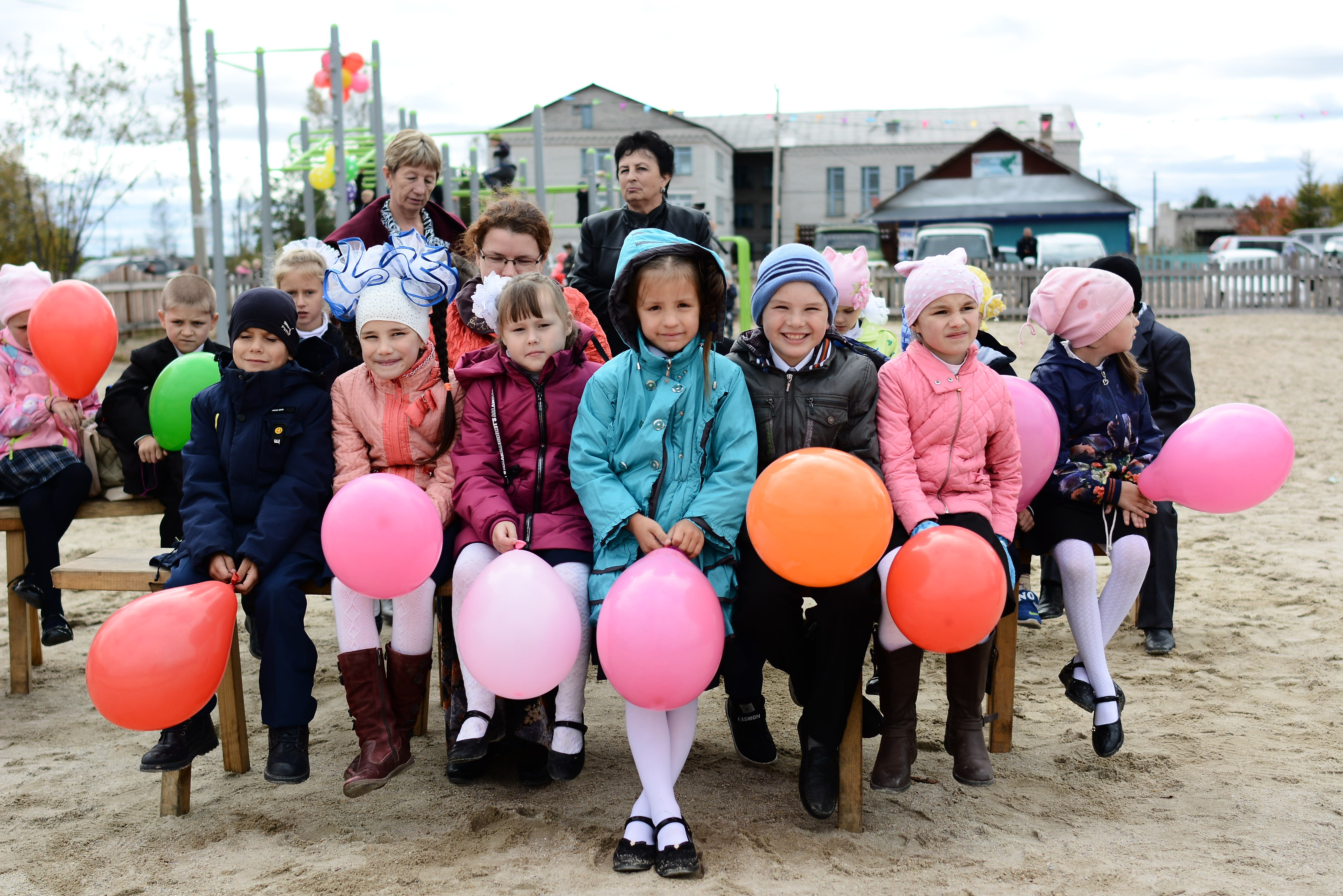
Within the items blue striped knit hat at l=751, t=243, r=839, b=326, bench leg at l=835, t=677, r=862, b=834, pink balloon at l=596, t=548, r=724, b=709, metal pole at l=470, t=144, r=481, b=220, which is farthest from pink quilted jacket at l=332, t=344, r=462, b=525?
metal pole at l=470, t=144, r=481, b=220

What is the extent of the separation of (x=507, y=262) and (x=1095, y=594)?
2.25m

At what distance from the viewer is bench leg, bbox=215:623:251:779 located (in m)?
3.14

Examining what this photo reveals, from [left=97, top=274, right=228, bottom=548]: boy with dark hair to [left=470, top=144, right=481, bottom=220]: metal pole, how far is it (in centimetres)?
983

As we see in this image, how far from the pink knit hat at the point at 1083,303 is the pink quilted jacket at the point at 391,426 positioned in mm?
1965

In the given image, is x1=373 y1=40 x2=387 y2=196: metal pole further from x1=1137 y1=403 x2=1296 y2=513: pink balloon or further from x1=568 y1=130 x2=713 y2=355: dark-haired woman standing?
x1=1137 y1=403 x2=1296 y2=513: pink balloon

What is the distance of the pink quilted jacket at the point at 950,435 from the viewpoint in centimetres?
299

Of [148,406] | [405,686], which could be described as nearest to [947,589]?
[405,686]

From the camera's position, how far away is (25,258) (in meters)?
16.5

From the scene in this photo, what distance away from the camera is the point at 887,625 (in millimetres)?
2871

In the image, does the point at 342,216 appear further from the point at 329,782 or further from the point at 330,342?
the point at 329,782

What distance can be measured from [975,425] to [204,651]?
220cm

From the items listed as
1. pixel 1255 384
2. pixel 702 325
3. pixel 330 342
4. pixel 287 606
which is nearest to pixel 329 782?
pixel 287 606

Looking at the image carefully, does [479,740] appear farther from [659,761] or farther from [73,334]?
[73,334]

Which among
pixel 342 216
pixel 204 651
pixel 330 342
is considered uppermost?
pixel 342 216
